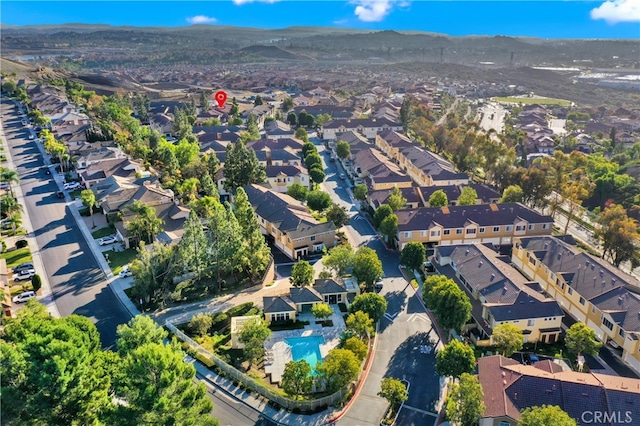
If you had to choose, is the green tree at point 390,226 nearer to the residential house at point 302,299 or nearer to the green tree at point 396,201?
the green tree at point 396,201

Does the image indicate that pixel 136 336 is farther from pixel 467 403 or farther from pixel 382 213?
pixel 382 213

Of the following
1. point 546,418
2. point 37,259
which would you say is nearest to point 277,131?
point 37,259

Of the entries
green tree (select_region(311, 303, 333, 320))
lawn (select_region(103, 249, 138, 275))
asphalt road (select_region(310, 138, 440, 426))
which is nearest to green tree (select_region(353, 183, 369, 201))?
asphalt road (select_region(310, 138, 440, 426))

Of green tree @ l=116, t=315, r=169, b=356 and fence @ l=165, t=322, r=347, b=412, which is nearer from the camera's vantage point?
green tree @ l=116, t=315, r=169, b=356

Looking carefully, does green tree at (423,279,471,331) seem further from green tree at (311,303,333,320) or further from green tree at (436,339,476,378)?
green tree at (311,303,333,320)

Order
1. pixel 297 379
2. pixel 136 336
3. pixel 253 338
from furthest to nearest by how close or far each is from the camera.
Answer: pixel 253 338
pixel 297 379
pixel 136 336

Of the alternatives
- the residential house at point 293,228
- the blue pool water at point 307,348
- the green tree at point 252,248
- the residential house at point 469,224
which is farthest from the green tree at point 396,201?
the blue pool water at point 307,348
